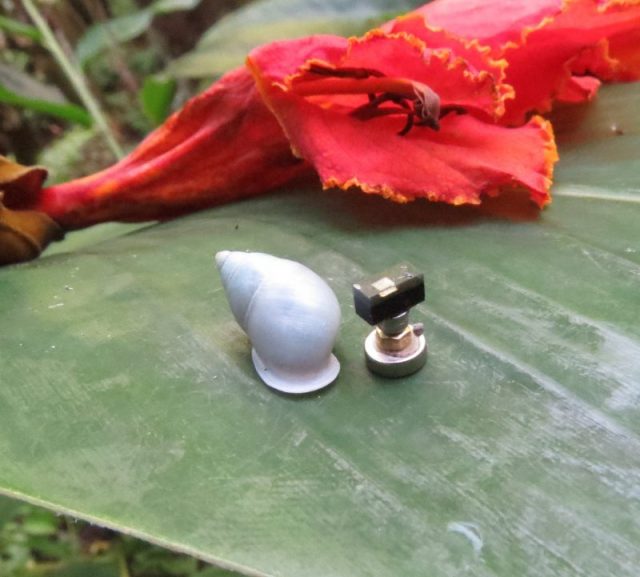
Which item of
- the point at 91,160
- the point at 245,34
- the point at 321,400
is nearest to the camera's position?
the point at 321,400

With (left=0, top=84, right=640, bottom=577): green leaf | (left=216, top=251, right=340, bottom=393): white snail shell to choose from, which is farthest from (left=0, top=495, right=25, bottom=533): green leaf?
(left=216, top=251, right=340, bottom=393): white snail shell

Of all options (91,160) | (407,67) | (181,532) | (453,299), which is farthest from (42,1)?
(181,532)

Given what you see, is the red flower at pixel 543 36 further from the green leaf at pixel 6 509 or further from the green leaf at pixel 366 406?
the green leaf at pixel 6 509

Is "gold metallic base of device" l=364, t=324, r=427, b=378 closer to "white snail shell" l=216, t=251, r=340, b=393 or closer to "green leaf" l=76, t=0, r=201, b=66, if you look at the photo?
"white snail shell" l=216, t=251, r=340, b=393

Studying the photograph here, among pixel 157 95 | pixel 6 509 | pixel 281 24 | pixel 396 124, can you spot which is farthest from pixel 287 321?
pixel 157 95

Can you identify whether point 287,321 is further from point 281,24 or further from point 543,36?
point 281,24

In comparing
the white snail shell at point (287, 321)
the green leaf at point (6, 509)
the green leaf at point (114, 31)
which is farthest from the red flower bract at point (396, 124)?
the green leaf at point (114, 31)

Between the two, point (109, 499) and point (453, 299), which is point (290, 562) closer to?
point (109, 499)
